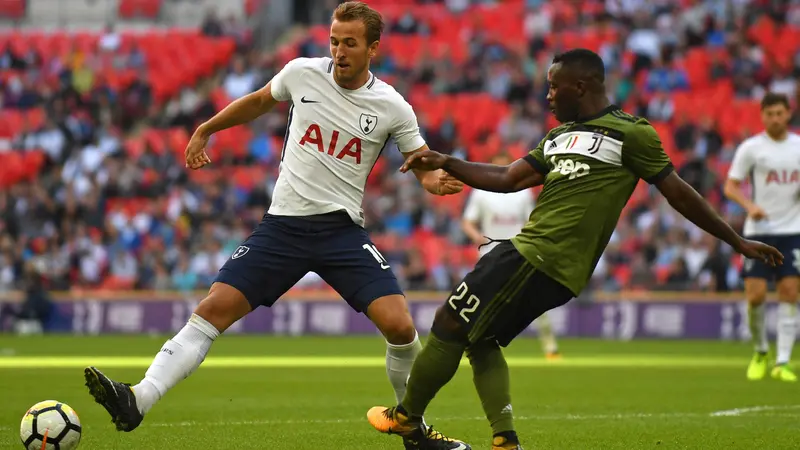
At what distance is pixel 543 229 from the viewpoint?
6.64 metres

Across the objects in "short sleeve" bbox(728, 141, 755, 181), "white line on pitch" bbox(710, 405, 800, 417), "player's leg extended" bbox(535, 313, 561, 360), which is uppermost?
"short sleeve" bbox(728, 141, 755, 181)

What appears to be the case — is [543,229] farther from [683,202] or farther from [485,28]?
[485,28]

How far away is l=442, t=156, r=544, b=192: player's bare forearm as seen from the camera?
6.76m

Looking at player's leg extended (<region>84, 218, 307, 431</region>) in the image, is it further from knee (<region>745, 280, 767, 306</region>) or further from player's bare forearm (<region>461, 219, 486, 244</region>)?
player's bare forearm (<region>461, 219, 486, 244</region>)

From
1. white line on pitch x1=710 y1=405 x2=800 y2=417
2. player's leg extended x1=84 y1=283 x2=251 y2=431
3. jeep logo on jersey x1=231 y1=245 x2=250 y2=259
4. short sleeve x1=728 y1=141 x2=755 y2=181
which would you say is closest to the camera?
player's leg extended x1=84 y1=283 x2=251 y2=431

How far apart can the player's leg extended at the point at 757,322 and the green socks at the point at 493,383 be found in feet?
21.4

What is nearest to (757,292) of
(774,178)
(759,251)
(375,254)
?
(774,178)

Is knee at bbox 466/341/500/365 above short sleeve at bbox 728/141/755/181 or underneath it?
underneath

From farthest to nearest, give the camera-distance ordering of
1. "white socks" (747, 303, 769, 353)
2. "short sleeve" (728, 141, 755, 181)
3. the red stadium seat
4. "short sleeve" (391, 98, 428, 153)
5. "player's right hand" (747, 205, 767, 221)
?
the red stadium seat → "short sleeve" (728, 141, 755, 181) → "white socks" (747, 303, 769, 353) → "player's right hand" (747, 205, 767, 221) → "short sleeve" (391, 98, 428, 153)

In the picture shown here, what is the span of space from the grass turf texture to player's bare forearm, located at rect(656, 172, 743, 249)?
1690 millimetres

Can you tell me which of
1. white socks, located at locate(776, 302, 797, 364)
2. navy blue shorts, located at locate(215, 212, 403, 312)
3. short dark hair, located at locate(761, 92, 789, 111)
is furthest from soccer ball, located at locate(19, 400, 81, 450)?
short dark hair, located at locate(761, 92, 789, 111)

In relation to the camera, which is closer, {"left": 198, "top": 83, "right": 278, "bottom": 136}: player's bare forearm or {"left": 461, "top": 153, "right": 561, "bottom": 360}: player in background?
{"left": 198, "top": 83, "right": 278, "bottom": 136}: player's bare forearm

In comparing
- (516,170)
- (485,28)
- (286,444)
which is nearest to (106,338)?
(485,28)

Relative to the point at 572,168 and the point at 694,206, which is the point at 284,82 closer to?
the point at 572,168
